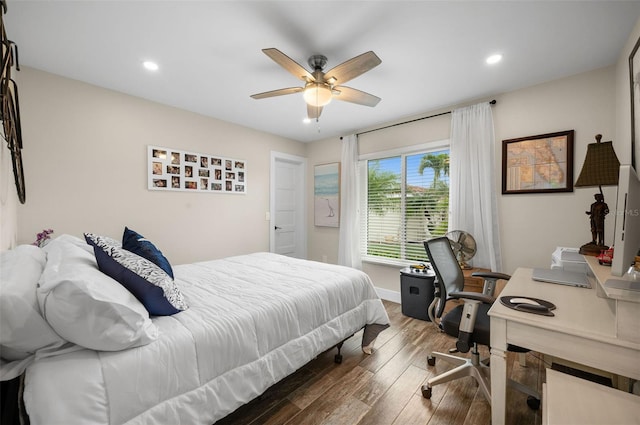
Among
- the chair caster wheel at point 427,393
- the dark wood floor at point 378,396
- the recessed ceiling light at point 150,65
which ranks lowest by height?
the dark wood floor at point 378,396

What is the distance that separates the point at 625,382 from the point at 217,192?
408cm

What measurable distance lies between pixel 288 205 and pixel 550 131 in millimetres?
3641

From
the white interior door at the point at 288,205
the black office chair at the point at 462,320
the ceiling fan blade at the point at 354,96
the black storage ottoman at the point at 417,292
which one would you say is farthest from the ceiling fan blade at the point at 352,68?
the white interior door at the point at 288,205

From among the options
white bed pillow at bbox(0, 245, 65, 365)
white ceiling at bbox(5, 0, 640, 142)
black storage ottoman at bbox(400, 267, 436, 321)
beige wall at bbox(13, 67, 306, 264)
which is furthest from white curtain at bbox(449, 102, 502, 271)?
white bed pillow at bbox(0, 245, 65, 365)

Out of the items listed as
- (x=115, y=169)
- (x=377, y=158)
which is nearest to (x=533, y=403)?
(x=377, y=158)

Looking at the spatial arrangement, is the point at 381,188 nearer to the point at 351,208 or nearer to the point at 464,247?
the point at 351,208

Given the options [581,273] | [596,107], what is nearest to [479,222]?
[581,273]

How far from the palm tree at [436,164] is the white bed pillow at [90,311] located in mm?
3326

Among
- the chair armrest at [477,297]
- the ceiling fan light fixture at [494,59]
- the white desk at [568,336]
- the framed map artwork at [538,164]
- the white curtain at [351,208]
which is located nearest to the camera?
the white desk at [568,336]

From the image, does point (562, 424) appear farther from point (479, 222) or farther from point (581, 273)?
point (479, 222)

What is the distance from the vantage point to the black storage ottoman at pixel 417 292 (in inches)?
118

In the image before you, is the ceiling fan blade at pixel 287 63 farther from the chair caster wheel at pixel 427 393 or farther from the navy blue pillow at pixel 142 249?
the chair caster wheel at pixel 427 393

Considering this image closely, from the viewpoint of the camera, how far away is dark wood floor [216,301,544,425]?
1583mm

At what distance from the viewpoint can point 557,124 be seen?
8.25 ft
